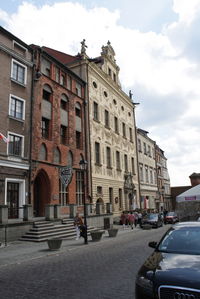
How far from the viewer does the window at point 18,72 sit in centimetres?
2080

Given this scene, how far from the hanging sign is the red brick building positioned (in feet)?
0.61

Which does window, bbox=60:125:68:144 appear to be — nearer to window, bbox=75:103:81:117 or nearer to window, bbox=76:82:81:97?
window, bbox=75:103:81:117

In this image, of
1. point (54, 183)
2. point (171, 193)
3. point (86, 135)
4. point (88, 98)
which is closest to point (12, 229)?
point (54, 183)

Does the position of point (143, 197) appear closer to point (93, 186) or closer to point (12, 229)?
point (93, 186)

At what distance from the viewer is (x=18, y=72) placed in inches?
838

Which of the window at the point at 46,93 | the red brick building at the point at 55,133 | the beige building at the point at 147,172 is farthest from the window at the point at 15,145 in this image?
the beige building at the point at 147,172

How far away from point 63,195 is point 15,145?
670 centimetres

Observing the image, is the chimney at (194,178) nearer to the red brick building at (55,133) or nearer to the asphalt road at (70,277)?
the red brick building at (55,133)

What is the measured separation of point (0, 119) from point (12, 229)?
24.8 ft

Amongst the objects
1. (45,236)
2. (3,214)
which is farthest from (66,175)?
(3,214)

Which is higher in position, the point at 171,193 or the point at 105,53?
the point at 105,53

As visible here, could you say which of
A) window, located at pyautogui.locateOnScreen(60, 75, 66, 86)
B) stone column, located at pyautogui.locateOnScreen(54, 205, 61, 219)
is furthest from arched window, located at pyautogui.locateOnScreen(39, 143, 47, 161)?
window, located at pyautogui.locateOnScreen(60, 75, 66, 86)

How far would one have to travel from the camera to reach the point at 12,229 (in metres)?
16.4

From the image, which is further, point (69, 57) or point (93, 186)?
point (69, 57)
